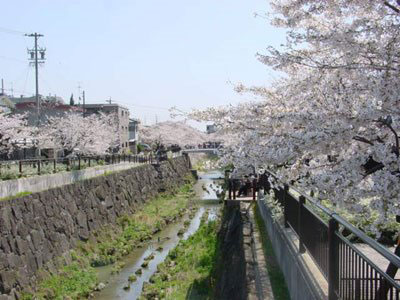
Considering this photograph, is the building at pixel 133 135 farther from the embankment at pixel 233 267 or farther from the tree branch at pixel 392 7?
the tree branch at pixel 392 7

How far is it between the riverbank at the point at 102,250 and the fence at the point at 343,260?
10607 mm

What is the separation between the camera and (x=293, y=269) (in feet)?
22.2

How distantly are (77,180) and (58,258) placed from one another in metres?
6.16

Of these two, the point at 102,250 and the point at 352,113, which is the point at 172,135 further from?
the point at 352,113

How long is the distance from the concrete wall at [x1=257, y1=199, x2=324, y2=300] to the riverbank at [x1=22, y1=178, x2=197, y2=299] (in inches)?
335

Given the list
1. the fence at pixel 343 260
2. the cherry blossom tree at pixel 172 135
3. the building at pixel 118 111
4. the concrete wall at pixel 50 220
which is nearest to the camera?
the fence at pixel 343 260

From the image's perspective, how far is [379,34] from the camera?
504 cm

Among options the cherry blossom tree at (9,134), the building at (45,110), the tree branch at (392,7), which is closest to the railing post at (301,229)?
the tree branch at (392,7)

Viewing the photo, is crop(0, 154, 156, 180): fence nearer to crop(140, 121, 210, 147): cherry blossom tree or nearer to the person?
the person

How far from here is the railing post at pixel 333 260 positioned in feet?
15.2

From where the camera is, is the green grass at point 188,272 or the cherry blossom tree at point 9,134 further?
the cherry blossom tree at point 9,134

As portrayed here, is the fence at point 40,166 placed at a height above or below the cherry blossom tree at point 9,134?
below

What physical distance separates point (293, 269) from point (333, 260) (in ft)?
7.00

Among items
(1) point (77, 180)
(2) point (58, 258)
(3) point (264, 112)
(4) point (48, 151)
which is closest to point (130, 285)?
(2) point (58, 258)
